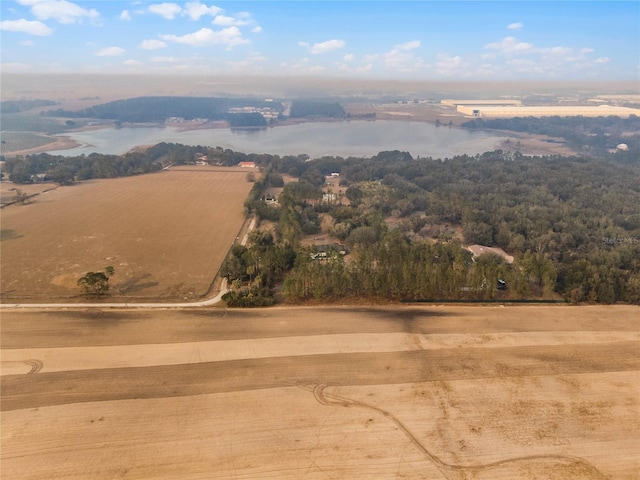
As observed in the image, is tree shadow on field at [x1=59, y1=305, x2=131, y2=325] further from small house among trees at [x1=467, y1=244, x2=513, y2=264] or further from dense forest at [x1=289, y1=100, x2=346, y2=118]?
dense forest at [x1=289, y1=100, x2=346, y2=118]

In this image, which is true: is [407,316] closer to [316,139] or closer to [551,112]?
[316,139]

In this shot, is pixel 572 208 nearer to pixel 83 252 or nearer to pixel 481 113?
pixel 83 252

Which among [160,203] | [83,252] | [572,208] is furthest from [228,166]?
[572,208]

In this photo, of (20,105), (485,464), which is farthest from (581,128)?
(20,105)

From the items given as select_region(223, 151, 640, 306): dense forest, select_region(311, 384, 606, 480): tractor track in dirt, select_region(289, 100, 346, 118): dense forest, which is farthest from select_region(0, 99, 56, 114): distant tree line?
select_region(311, 384, 606, 480): tractor track in dirt

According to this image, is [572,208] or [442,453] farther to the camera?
[572,208]
